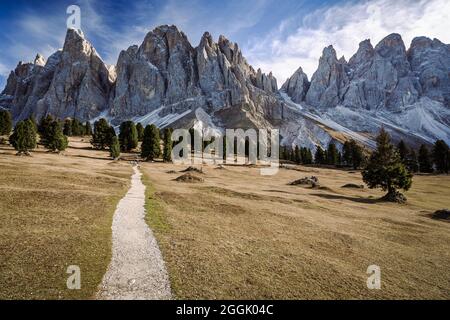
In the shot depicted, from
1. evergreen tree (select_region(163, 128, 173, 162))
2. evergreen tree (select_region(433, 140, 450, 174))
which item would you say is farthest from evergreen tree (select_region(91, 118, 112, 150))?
evergreen tree (select_region(433, 140, 450, 174))

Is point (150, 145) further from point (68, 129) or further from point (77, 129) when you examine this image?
point (77, 129)

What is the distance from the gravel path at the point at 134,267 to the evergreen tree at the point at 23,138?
57024 mm

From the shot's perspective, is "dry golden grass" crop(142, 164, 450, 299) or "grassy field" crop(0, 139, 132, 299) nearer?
"grassy field" crop(0, 139, 132, 299)

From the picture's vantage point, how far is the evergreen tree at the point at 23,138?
6412 cm

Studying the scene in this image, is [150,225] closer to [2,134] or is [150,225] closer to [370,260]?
[370,260]

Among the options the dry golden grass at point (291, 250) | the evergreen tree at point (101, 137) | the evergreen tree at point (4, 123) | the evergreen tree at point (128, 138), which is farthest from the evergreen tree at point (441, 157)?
the evergreen tree at point (4, 123)

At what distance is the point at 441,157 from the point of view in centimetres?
11706

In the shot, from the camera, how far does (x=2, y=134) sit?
308ft

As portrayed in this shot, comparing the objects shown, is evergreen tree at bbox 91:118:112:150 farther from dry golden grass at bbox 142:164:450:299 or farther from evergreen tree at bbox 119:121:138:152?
dry golden grass at bbox 142:164:450:299

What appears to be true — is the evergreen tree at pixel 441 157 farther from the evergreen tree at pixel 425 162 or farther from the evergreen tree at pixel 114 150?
the evergreen tree at pixel 114 150

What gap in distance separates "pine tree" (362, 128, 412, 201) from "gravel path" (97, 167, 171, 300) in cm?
4794

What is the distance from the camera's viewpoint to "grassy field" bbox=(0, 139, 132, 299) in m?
12.0

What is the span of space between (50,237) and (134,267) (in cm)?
684
